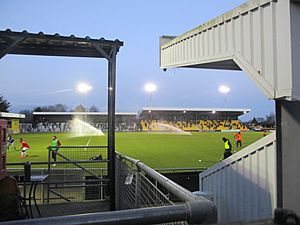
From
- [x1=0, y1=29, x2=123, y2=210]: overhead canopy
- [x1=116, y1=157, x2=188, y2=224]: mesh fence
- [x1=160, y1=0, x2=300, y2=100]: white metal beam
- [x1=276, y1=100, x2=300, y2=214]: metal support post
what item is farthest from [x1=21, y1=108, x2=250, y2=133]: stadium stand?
[x1=276, y1=100, x2=300, y2=214]: metal support post

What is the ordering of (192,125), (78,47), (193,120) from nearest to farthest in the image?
(78,47) < (192,125) < (193,120)

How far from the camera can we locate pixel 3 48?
582 cm

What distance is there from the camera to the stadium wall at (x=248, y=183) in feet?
15.2

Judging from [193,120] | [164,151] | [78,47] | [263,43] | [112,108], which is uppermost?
[78,47]

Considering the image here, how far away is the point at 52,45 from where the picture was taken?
20.1 ft

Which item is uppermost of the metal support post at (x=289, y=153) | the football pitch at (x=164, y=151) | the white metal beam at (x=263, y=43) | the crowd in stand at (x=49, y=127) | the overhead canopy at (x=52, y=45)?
the overhead canopy at (x=52, y=45)

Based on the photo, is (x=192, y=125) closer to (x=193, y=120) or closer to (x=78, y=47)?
(x=193, y=120)

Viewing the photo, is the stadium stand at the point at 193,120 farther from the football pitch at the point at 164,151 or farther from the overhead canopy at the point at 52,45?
the overhead canopy at the point at 52,45

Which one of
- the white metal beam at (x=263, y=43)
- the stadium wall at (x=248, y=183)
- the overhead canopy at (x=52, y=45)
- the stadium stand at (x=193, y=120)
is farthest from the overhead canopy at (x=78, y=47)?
the stadium stand at (x=193, y=120)

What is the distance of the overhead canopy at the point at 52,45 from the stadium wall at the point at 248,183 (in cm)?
356

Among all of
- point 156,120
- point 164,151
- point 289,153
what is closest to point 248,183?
point 289,153

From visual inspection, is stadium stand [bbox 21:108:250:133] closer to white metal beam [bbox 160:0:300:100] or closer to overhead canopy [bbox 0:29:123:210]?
overhead canopy [bbox 0:29:123:210]

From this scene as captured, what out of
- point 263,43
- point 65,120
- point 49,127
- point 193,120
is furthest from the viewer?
point 193,120

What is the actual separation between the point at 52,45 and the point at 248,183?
17.3 feet
